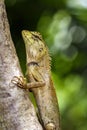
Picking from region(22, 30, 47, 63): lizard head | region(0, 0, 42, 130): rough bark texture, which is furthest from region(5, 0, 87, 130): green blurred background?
region(0, 0, 42, 130): rough bark texture

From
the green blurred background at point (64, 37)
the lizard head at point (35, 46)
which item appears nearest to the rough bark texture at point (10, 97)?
the lizard head at point (35, 46)

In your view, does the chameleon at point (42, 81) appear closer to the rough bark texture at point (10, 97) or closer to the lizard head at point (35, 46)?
the lizard head at point (35, 46)

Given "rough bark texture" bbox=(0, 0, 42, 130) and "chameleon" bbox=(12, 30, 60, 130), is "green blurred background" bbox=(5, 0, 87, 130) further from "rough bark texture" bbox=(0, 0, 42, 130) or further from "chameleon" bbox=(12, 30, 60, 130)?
"rough bark texture" bbox=(0, 0, 42, 130)

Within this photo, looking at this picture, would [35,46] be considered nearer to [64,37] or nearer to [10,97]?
[10,97]

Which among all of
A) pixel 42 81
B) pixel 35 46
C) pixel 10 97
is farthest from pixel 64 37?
pixel 10 97

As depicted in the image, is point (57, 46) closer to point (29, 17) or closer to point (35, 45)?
point (29, 17)

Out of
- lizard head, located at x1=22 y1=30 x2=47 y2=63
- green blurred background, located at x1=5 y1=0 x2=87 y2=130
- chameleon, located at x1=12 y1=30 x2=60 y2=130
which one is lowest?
green blurred background, located at x1=5 y1=0 x2=87 y2=130

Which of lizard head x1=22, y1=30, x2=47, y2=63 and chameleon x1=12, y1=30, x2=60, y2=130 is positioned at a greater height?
lizard head x1=22, y1=30, x2=47, y2=63
